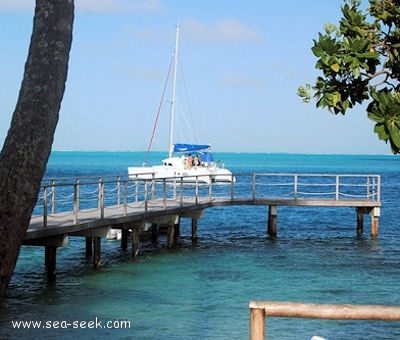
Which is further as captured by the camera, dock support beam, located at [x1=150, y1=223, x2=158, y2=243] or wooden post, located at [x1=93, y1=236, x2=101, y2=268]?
dock support beam, located at [x1=150, y1=223, x2=158, y2=243]

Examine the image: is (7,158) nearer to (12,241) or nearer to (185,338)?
(12,241)

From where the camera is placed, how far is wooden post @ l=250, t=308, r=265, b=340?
16.9ft

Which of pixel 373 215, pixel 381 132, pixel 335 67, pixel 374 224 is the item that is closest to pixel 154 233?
pixel 373 215

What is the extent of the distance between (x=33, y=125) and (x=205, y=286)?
42.9 ft

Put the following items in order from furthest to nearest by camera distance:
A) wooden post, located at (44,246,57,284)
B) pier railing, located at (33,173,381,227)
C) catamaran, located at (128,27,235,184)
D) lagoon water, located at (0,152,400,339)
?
1. catamaran, located at (128,27,235,184)
2. pier railing, located at (33,173,381,227)
3. wooden post, located at (44,246,57,284)
4. lagoon water, located at (0,152,400,339)

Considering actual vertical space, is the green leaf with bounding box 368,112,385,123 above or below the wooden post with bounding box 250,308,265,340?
above

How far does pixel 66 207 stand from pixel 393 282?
3088 cm

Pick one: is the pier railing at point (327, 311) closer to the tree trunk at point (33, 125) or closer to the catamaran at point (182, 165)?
→ the tree trunk at point (33, 125)

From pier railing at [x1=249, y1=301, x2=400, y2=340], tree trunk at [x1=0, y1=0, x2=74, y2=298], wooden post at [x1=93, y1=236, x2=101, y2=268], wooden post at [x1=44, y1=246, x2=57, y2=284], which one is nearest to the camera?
tree trunk at [x1=0, y1=0, x2=74, y2=298]

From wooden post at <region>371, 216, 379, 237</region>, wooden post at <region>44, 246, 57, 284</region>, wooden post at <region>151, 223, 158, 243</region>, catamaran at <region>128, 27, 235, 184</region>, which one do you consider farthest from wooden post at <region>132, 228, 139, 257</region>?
catamaran at <region>128, 27, 235, 184</region>

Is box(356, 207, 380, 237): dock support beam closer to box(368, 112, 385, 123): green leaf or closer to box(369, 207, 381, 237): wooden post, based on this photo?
box(369, 207, 381, 237): wooden post

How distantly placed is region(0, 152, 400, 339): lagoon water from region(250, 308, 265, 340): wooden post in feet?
24.7

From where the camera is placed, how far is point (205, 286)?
17.6 m

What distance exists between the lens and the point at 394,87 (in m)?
5.29
